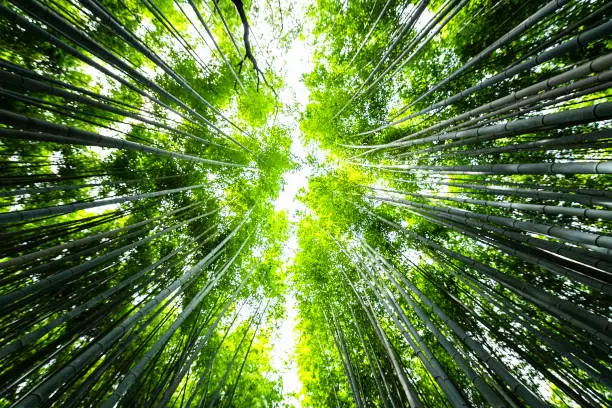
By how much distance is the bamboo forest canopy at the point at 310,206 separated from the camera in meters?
1.86

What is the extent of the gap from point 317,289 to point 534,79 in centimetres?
539

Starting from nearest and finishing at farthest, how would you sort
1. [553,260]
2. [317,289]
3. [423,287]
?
[553,260]
[423,287]
[317,289]

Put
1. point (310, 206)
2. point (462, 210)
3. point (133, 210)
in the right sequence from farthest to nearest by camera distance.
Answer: point (310, 206)
point (133, 210)
point (462, 210)

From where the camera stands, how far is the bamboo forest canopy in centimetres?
186

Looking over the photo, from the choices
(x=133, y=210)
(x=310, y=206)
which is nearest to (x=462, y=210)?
(x=133, y=210)

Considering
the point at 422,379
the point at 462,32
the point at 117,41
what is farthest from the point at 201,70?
the point at 422,379

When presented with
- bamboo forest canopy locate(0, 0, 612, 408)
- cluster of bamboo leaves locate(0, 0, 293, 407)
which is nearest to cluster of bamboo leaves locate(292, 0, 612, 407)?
bamboo forest canopy locate(0, 0, 612, 408)

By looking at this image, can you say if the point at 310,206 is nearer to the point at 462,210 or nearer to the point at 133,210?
the point at 133,210

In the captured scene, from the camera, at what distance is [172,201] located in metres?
5.16

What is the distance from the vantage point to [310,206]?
8.18 m

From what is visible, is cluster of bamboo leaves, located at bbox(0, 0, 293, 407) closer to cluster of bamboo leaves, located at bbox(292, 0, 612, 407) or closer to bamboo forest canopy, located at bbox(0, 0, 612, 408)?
bamboo forest canopy, located at bbox(0, 0, 612, 408)

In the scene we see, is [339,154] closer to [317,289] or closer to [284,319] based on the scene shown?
[317,289]

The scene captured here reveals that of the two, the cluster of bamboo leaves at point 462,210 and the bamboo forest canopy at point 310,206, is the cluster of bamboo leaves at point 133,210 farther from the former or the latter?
the cluster of bamboo leaves at point 462,210

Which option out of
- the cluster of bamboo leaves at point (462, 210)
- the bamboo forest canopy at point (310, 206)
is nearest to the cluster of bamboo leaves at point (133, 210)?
the bamboo forest canopy at point (310, 206)
